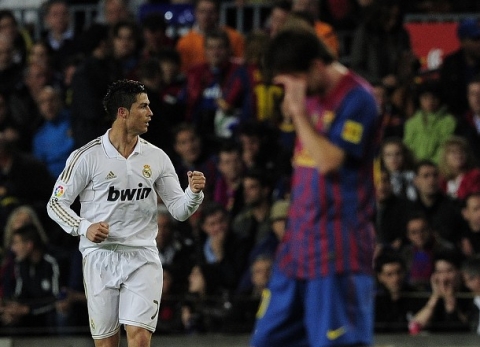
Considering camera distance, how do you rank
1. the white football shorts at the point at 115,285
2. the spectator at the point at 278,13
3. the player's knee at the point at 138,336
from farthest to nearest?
the spectator at the point at 278,13 → the white football shorts at the point at 115,285 → the player's knee at the point at 138,336

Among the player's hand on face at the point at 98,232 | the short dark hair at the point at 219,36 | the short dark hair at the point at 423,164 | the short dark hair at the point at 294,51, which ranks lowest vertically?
the player's hand on face at the point at 98,232

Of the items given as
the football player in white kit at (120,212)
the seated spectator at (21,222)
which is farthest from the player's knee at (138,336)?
the seated spectator at (21,222)

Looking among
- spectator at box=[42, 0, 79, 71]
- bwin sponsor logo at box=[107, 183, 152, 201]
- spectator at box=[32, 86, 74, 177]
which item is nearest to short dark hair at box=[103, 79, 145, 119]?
bwin sponsor logo at box=[107, 183, 152, 201]

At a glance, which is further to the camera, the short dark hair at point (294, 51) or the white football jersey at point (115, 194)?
the white football jersey at point (115, 194)

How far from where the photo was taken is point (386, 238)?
11492 millimetres

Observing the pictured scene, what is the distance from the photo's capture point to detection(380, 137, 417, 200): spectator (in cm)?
1180

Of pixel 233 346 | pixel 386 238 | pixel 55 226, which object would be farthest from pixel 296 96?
pixel 55 226

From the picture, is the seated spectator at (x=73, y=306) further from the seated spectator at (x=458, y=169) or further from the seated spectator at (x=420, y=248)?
the seated spectator at (x=458, y=169)

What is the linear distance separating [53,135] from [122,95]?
474 cm

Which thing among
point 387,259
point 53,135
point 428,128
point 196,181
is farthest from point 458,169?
point 196,181

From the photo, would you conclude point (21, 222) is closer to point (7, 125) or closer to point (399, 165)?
point (7, 125)

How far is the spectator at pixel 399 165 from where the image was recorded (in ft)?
38.7

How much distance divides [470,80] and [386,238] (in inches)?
88.9

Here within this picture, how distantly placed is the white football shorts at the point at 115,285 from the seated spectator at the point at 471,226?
4054 mm
